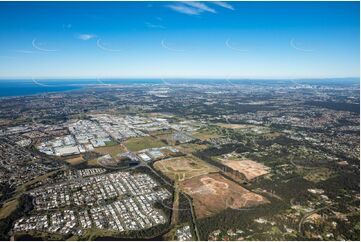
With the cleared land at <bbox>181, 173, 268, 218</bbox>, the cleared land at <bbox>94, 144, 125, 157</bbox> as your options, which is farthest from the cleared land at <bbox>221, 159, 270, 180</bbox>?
the cleared land at <bbox>94, 144, 125, 157</bbox>

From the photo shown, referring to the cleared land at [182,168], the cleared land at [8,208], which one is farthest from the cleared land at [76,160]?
the cleared land at [8,208]

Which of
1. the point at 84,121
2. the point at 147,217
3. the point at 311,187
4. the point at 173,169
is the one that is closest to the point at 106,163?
the point at 173,169

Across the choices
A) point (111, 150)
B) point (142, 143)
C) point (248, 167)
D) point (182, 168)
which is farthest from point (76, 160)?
point (248, 167)

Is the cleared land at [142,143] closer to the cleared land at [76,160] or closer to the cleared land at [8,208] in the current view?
the cleared land at [76,160]

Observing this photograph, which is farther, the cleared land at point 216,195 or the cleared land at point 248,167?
the cleared land at point 248,167

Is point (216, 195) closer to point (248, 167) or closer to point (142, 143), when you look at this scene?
point (248, 167)

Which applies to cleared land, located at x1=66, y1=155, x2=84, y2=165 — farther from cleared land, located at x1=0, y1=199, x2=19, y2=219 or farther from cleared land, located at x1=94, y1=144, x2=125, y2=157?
cleared land, located at x1=0, y1=199, x2=19, y2=219
